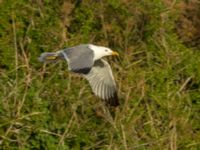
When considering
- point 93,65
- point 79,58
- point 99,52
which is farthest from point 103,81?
point 79,58

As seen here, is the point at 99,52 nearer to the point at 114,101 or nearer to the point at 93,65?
the point at 93,65

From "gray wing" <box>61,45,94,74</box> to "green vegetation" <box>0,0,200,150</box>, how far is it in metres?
0.31

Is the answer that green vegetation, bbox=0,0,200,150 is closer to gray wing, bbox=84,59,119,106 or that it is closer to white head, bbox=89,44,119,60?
gray wing, bbox=84,59,119,106

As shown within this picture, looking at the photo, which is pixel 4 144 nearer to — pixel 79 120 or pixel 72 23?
pixel 79 120

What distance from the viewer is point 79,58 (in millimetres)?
7734

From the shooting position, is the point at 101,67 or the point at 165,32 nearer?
the point at 101,67

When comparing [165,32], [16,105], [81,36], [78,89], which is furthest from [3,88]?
[165,32]

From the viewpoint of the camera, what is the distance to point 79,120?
794cm

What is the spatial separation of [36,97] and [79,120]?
1.33ft

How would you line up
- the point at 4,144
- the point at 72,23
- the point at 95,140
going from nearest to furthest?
the point at 4,144
the point at 95,140
the point at 72,23

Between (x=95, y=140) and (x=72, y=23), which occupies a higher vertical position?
(x=72, y=23)

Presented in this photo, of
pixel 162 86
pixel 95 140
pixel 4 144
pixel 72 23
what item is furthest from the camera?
pixel 72 23

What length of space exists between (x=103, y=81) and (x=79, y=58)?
56 centimetres

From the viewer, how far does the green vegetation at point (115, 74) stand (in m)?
7.62
